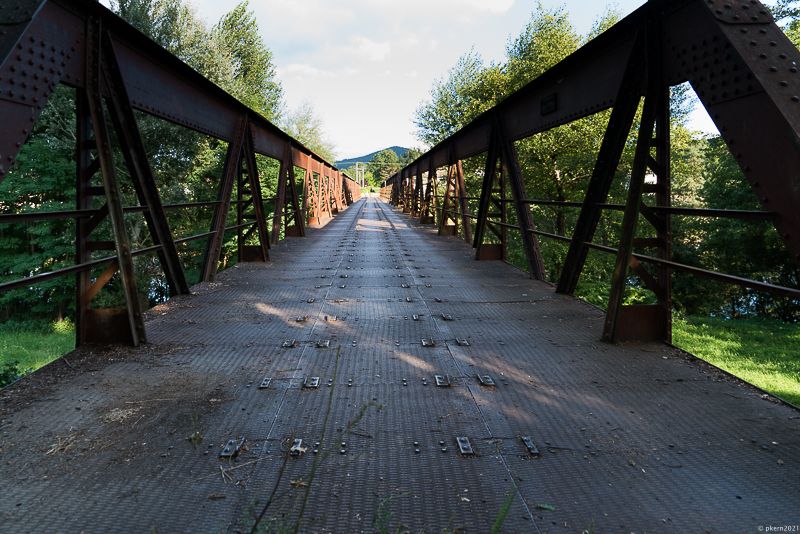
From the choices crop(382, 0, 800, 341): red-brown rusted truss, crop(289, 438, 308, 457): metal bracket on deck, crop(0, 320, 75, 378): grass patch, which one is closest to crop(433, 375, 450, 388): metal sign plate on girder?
crop(289, 438, 308, 457): metal bracket on deck

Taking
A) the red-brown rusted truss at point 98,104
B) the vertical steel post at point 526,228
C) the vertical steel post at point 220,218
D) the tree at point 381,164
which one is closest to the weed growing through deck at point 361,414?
the red-brown rusted truss at point 98,104

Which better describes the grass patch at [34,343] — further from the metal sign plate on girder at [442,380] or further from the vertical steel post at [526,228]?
the metal sign plate on girder at [442,380]

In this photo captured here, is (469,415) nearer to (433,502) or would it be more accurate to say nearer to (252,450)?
(433,502)

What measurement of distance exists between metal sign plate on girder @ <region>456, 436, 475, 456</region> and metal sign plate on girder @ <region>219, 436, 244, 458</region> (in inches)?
42.2

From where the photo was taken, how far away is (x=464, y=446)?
2.47m

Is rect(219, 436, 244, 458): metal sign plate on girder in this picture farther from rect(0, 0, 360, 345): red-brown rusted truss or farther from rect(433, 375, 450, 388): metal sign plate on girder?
rect(0, 0, 360, 345): red-brown rusted truss

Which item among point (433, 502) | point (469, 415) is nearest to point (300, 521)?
point (433, 502)

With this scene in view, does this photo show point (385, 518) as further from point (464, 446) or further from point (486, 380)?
point (486, 380)

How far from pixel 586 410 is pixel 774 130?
5.81 feet

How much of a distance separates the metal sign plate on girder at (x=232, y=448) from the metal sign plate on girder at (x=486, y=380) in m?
1.55

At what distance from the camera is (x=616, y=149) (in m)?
4.61

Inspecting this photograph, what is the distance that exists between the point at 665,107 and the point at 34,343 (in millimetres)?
21622

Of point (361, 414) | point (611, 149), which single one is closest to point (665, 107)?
point (611, 149)

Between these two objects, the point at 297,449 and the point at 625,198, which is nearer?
the point at 297,449
